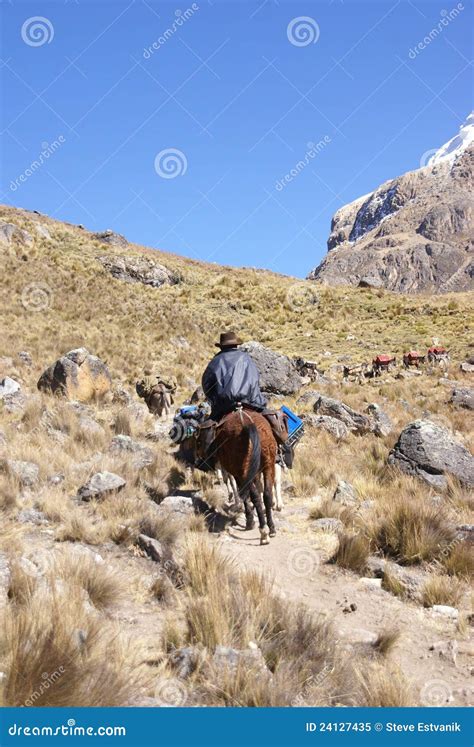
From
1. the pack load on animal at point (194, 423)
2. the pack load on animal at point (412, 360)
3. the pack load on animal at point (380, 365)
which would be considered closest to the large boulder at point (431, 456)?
the pack load on animal at point (194, 423)

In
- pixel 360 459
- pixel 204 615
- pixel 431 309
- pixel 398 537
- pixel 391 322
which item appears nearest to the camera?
pixel 204 615

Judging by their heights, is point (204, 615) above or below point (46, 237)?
below

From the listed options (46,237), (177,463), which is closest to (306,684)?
(177,463)

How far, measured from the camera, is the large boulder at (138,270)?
37375mm

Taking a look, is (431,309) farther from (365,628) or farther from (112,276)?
(365,628)

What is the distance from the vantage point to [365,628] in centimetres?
451

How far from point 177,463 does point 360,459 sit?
3.49 meters

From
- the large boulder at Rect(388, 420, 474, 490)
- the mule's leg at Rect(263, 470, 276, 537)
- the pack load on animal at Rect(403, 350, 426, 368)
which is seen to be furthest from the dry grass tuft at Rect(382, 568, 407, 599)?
the pack load on animal at Rect(403, 350, 426, 368)

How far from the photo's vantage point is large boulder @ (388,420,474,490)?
827 cm

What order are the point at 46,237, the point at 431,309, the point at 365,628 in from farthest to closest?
1. the point at 46,237
2. the point at 431,309
3. the point at 365,628

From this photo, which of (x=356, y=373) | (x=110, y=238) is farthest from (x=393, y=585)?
(x=110, y=238)
